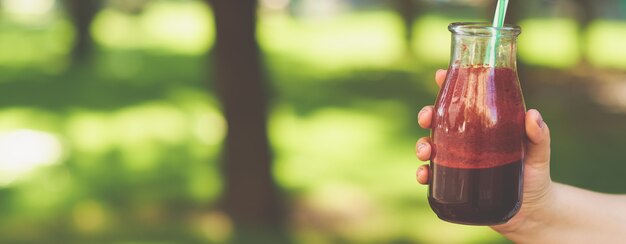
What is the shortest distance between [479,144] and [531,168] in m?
0.24

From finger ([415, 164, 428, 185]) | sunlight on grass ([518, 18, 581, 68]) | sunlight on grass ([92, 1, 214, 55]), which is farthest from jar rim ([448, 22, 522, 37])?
sunlight on grass ([92, 1, 214, 55])

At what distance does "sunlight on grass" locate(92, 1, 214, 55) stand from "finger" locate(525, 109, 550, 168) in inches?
562

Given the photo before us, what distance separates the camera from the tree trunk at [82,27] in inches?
612

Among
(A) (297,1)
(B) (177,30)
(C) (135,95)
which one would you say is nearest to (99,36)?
(B) (177,30)

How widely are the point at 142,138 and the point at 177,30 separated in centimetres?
1433

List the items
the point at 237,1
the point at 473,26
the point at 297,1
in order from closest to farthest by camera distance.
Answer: the point at 473,26
the point at 237,1
the point at 297,1

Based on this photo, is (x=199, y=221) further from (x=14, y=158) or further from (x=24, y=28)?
(x=24, y=28)

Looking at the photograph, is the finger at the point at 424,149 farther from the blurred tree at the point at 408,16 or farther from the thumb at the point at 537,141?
the blurred tree at the point at 408,16

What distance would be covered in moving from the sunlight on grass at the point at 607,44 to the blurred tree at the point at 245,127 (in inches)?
370

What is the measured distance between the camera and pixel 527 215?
212 centimetres

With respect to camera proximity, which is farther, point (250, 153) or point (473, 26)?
point (250, 153)

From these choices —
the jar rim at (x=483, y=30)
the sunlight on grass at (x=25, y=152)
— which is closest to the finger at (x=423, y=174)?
the jar rim at (x=483, y=30)

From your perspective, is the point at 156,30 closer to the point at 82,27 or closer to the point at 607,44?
the point at 82,27

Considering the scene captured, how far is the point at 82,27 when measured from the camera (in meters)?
15.9
